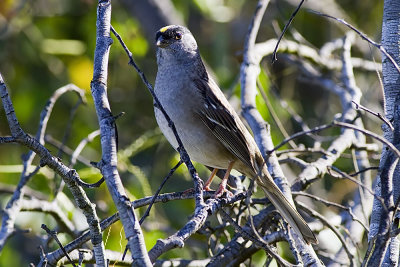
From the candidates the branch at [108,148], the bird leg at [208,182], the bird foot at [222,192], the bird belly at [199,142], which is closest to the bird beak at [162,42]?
the bird belly at [199,142]

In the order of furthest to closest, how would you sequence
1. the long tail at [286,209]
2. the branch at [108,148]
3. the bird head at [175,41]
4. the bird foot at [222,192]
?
the bird head at [175,41] < the bird foot at [222,192] < the long tail at [286,209] < the branch at [108,148]

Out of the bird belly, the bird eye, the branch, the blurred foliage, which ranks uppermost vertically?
the blurred foliage

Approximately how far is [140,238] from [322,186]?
4137mm

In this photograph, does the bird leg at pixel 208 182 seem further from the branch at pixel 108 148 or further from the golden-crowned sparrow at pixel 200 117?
the branch at pixel 108 148

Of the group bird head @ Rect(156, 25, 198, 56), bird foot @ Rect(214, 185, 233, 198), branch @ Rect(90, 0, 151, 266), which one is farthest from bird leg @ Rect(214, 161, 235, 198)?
branch @ Rect(90, 0, 151, 266)

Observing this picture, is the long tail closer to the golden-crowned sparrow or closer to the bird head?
the golden-crowned sparrow

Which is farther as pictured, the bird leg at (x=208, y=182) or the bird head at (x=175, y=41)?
the bird head at (x=175, y=41)

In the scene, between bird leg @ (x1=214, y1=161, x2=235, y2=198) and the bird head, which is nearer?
bird leg @ (x1=214, y1=161, x2=235, y2=198)

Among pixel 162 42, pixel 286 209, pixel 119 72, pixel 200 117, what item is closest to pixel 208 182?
pixel 200 117

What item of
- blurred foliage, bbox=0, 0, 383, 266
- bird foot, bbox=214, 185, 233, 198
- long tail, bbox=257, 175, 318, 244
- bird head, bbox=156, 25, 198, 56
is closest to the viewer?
long tail, bbox=257, 175, 318, 244

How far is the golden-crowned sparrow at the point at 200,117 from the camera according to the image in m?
3.35

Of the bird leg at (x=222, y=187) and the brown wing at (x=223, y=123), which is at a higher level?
the brown wing at (x=223, y=123)

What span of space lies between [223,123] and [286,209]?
2.47ft

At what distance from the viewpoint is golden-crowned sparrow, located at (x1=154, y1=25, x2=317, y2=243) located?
11.0 feet
